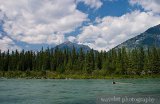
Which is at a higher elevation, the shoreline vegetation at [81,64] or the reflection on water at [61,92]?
the shoreline vegetation at [81,64]

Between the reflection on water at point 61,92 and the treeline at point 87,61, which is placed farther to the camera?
the treeline at point 87,61

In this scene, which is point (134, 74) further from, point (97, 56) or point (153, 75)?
point (97, 56)

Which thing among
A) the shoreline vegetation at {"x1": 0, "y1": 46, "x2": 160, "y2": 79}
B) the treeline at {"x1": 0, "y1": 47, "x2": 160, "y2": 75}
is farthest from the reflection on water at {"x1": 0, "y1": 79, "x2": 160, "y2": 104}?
the treeline at {"x1": 0, "y1": 47, "x2": 160, "y2": 75}

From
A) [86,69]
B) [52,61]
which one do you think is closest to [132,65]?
[86,69]

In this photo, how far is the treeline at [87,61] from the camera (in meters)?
153

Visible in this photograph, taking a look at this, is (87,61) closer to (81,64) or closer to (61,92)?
(81,64)

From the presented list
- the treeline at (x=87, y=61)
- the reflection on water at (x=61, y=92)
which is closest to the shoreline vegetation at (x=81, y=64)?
the treeline at (x=87, y=61)

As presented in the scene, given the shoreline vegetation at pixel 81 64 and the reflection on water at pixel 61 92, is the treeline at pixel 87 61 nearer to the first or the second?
the shoreline vegetation at pixel 81 64

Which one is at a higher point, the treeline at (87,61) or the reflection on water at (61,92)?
the treeline at (87,61)

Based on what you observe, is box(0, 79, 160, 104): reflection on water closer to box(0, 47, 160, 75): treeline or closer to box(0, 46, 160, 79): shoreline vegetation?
box(0, 46, 160, 79): shoreline vegetation

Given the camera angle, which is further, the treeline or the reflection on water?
the treeline

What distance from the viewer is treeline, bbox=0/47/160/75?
6019 inches

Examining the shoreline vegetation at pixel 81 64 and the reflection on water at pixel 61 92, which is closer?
the reflection on water at pixel 61 92

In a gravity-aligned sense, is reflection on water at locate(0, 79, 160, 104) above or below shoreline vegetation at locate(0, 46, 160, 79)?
below
